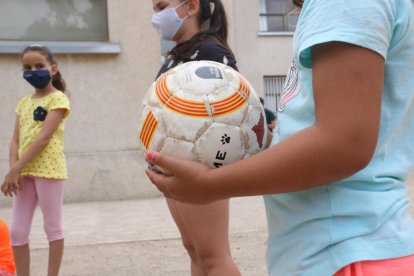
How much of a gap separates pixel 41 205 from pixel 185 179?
108 inches

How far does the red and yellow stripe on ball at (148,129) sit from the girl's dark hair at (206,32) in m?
1.07

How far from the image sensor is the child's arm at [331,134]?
939mm

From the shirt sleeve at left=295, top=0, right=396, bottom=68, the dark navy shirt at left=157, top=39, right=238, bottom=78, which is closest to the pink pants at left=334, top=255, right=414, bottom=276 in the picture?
the shirt sleeve at left=295, top=0, right=396, bottom=68

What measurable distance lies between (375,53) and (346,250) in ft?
1.27

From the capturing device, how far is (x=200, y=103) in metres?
1.28

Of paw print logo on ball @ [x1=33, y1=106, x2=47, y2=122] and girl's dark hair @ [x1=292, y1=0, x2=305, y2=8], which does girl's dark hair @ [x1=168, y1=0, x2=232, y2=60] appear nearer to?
girl's dark hair @ [x1=292, y1=0, x2=305, y2=8]

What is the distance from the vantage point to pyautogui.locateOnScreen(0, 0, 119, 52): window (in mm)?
7715

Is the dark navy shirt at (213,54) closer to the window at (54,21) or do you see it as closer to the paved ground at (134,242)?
the paved ground at (134,242)

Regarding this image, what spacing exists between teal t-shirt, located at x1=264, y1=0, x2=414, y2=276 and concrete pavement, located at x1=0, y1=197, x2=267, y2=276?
2.72 meters

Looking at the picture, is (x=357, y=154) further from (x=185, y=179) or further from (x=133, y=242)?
(x=133, y=242)

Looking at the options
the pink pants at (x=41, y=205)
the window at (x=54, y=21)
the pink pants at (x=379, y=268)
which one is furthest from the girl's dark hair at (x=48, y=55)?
the window at (x=54, y=21)

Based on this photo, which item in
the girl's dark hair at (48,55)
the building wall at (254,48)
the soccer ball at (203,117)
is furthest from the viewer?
the building wall at (254,48)

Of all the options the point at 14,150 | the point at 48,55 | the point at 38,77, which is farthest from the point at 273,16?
the point at 14,150

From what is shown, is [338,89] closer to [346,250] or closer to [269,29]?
[346,250]
